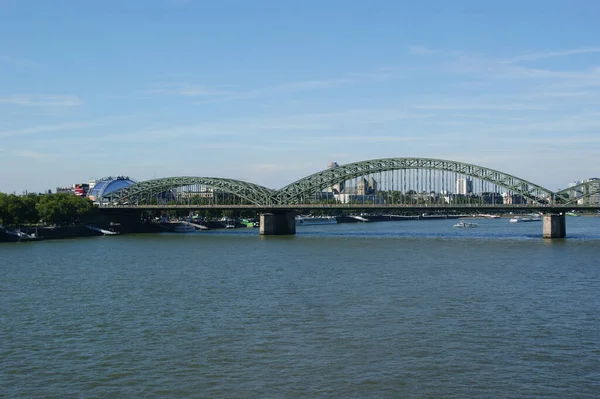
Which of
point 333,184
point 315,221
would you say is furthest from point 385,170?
point 315,221

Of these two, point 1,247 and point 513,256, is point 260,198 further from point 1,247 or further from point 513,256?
point 513,256

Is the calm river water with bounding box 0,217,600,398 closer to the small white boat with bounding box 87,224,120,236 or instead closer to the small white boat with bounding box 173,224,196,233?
the small white boat with bounding box 87,224,120,236

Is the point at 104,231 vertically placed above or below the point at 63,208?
below

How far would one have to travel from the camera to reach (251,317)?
95.7 feet

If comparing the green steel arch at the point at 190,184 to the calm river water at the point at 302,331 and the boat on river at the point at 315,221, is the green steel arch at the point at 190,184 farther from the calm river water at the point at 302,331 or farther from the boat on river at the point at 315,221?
the calm river water at the point at 302,331

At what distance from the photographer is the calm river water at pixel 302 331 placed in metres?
20.1

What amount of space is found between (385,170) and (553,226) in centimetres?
2379

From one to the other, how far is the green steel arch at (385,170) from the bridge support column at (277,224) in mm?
6073

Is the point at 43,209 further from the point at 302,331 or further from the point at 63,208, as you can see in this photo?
the point at 302,331

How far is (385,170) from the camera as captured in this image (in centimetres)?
9944

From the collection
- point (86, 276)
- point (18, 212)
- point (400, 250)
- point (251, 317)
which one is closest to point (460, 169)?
point (400, 250)

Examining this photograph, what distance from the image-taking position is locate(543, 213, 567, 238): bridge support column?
8238cm

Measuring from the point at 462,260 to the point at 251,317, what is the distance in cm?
2795

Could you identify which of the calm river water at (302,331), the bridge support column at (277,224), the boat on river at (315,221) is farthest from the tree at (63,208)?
the boat on river at (315,221)
